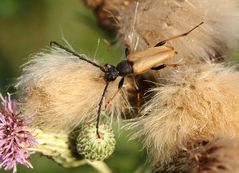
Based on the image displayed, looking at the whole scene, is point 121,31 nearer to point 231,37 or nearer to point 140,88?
point 140,88

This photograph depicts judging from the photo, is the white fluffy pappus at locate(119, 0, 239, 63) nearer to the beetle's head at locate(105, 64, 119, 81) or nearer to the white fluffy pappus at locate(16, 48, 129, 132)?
the beetle's head at locate(105, 64, 119, 81)

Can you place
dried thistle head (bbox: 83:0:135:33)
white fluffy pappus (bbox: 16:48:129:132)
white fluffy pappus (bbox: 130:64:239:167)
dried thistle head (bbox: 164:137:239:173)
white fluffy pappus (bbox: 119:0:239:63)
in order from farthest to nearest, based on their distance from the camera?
dried thistle head (bbox: 83:0:135:33)
white fluffy pappus (bbox: 119:0:239:63)
white fluffy pappus (bbox: 16:48:129:132)
white fluffy pappus (bbox: 130:64:239:167)
dried thistle head (bbox: 164:137:239:173)

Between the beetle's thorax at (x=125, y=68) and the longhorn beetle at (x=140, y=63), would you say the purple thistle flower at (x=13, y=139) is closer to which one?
the longhorn beetle at (x=140, y=63)

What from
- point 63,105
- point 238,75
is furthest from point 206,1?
point 63,105

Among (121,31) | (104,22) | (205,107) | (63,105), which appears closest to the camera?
(205,107)

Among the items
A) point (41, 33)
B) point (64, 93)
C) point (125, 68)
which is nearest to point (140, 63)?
point (125, 68)

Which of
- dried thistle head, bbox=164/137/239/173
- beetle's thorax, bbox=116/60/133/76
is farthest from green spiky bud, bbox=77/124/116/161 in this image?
dried thistle head, bbox=164/137/239/173
